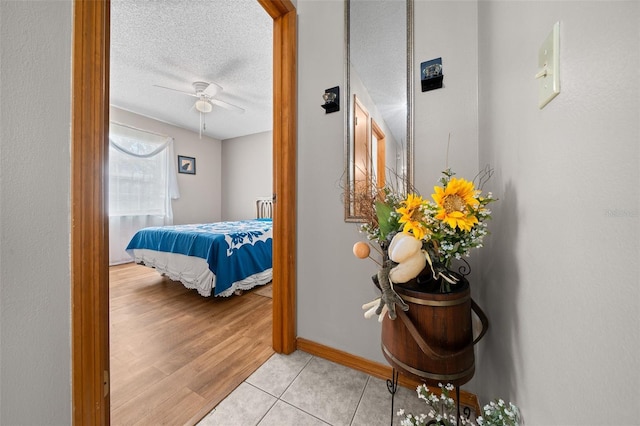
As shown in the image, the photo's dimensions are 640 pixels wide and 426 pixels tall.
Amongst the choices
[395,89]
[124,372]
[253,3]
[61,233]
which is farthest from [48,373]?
[253,3]

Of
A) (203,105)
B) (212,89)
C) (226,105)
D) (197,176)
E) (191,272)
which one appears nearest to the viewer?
(191,272)

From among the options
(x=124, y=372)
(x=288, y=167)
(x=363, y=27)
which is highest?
(x=363, y=27)

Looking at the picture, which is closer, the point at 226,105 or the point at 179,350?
the point at 179,350

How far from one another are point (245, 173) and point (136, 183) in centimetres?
201

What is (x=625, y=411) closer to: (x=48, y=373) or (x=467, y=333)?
(x=467, y=333)

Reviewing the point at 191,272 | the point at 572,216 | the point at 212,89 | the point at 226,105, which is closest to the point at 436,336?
the point at 572,216

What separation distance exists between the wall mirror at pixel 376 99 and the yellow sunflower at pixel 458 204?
45 centimetres

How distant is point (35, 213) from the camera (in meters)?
0.59

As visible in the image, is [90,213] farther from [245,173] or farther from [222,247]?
[245,173]

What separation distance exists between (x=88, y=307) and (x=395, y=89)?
1526 mm

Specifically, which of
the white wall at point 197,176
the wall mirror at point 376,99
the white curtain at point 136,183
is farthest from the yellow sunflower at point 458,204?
the white wall at point 197,176

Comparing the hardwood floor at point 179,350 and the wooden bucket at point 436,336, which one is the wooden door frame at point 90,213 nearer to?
the hardwood floor at point 179,350

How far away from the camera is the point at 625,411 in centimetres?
34

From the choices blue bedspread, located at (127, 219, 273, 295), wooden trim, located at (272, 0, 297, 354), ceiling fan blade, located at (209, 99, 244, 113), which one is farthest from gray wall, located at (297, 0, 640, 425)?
ceiling fan blade, located at (209, 99, 244, 113)
